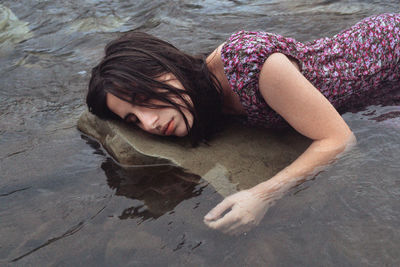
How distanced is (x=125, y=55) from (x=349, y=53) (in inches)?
64.1

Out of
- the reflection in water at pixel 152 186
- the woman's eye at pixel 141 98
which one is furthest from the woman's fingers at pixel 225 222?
the woman's eye at pixel 141 98

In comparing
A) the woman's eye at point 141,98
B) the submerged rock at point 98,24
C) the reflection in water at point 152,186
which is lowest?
the reflection in water at point 152,186

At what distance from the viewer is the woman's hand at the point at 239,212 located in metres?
1.90

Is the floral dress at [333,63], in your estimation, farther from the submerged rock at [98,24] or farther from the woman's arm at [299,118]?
the submerged rock at [98,24]

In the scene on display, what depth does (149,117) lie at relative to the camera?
→ 2.33 m

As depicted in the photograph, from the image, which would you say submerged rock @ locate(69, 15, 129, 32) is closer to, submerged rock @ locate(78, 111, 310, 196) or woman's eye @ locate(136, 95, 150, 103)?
submerged rock @ locate(78, 111, 310, 196)

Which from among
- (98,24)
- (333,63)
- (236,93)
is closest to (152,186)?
(236,93)

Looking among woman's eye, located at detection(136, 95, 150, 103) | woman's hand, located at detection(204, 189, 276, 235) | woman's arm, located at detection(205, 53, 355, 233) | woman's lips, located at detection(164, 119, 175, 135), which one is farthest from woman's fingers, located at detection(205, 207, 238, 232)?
woman's eye, located at detection(136, 95, 150, 103)

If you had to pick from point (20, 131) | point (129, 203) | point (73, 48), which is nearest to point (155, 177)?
point (129, 203)

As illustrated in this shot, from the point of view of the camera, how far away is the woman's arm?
214 centimetres

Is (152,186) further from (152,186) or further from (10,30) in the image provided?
(10,30)

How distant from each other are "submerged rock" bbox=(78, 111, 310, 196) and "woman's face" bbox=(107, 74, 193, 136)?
0.62 feet

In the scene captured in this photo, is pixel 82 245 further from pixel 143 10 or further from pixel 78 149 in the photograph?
pixel 143 10

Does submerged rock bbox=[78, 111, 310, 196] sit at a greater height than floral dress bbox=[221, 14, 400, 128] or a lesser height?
lesser
